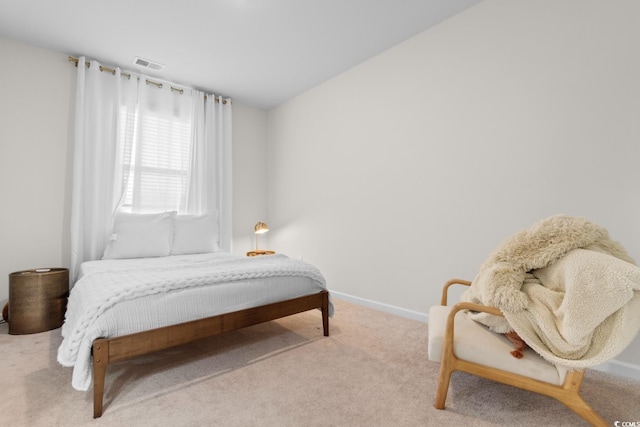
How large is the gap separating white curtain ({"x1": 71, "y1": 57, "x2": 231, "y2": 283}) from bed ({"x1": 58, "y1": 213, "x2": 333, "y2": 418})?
56.7 inches

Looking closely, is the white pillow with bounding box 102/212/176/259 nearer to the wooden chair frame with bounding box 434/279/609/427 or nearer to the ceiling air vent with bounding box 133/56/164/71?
the ceiling air vent with bounding box 133/56/164/71

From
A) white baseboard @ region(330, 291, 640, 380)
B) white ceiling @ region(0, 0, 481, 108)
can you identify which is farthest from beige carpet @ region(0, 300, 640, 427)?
white ceiling @ region(0, 0, 481, 108)

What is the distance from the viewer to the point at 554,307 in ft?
4.48

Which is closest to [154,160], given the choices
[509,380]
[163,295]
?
[163,295]

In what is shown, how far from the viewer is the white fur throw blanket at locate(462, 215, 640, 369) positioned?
4.01 feet

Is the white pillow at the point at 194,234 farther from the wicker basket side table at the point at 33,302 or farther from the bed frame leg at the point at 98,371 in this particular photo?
the bed frame leg at the point at 98,371

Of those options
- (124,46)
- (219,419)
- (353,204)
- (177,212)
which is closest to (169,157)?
(177,212)

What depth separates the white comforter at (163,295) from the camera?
154 centimetres

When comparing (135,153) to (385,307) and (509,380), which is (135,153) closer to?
(385,307)

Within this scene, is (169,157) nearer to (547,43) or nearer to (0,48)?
(0,48)

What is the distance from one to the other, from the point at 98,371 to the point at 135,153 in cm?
272

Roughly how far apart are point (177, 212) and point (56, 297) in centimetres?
144

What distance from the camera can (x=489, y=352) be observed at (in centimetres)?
147

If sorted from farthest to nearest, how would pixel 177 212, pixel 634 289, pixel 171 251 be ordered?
1. pixel 177 212
2. pixel 171 251
3. pixel 634 289
